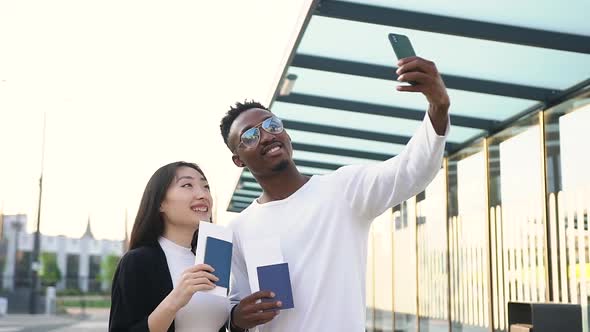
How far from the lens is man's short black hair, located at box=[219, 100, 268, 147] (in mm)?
3270

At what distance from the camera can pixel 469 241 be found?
9.46m

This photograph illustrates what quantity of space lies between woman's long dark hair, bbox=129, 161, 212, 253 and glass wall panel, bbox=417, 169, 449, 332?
289 inches

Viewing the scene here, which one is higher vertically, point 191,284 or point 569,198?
point 569,198

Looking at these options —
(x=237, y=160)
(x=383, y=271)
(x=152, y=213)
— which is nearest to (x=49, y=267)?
(x=383, y=271)

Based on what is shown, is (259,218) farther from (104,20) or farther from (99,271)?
(99,271)

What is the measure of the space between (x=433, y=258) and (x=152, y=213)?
25.9ft

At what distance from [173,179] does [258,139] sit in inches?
23.3

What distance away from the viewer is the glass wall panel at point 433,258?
1038 centimetres

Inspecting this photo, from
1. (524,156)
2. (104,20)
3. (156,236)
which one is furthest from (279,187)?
(104,20)

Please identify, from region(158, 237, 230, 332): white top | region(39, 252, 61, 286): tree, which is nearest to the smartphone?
region(158, 237, 230, 332): white top

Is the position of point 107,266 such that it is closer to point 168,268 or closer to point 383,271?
point 383,271

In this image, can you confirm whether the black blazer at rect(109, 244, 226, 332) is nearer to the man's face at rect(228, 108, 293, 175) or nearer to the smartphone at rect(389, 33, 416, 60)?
the man's face at rect(228, 108, 293, 175)

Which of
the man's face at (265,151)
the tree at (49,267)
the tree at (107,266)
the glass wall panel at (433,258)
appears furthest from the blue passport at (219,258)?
the tree at (49,267)

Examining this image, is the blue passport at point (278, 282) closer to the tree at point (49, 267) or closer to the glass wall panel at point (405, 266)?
the glass wall panel at point (405, 266)
